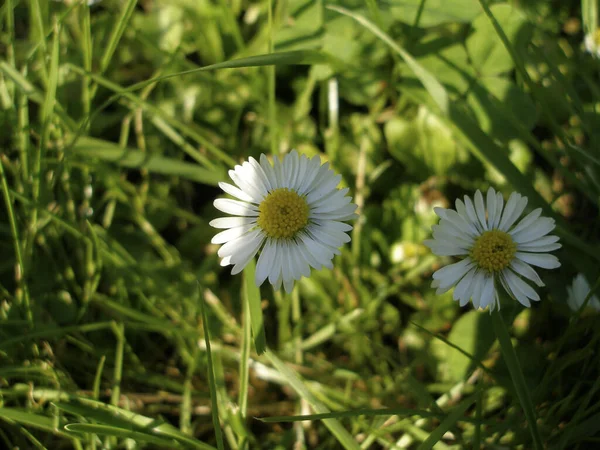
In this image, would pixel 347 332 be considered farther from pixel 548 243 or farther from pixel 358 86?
pixel 358 86

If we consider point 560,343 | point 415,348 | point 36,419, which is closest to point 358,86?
point 415,348

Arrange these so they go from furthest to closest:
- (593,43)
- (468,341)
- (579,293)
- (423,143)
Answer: (423,143), (593,43), (468,341), (579,293)

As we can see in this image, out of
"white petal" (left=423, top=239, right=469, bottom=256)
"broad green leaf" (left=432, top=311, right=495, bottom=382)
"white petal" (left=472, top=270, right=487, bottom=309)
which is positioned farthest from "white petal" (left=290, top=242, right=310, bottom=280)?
"broad green leaf" (left=432, top=311, right=495, bottom=382)

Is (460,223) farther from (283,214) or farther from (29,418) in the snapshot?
(29,418)

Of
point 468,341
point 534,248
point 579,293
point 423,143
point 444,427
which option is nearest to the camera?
point 444,427

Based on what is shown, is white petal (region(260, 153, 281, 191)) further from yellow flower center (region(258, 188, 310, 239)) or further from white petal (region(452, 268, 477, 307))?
white petal (region(452, 268, 477, 307))

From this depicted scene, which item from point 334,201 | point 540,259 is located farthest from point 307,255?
point 540,259

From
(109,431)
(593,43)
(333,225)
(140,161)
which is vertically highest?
(593,43)

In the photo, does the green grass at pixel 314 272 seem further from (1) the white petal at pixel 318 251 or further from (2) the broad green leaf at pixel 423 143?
(1) the white petal at pixel 318 251
